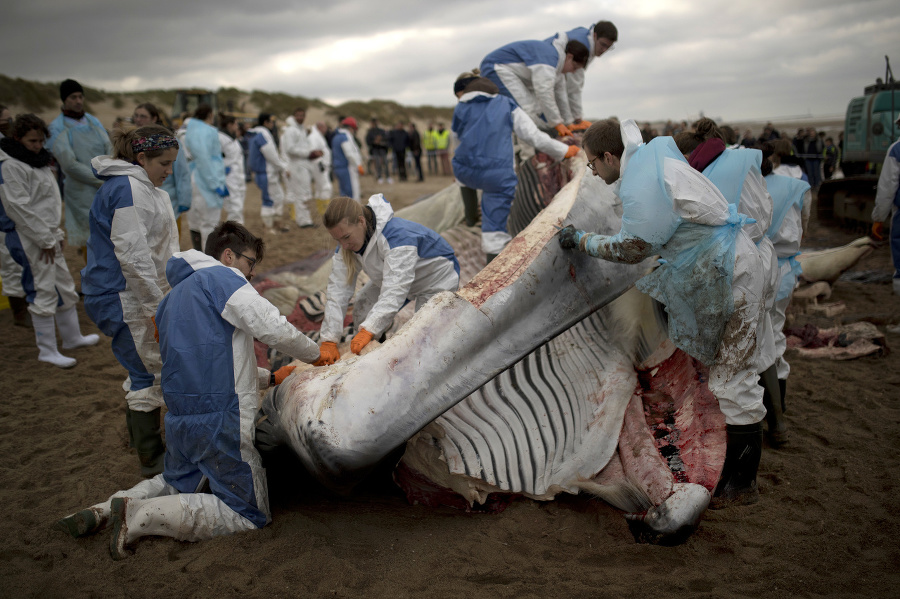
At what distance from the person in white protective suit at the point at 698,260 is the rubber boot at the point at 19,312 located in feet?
19.3

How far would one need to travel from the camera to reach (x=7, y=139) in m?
5.05

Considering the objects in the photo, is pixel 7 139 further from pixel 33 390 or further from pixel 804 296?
pixel 804 296

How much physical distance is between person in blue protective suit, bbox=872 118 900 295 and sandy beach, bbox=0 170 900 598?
2.59m

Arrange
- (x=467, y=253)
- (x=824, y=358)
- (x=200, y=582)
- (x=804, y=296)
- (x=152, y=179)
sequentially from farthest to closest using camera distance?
(x=804, y=296), (x=467, y=253), (x=824, y=358), (x=152, y=179), (x=200, y=582)

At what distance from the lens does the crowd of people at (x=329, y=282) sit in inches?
110

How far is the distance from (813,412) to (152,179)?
4517 millimetres

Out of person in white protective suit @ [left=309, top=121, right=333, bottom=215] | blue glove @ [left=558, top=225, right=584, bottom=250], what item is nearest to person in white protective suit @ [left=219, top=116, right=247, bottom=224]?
person in white protective suit @ [left=309, top=121, right=333, bottom=215]

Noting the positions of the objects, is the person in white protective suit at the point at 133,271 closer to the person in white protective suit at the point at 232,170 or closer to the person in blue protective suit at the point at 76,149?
the person in blue protective suit at the point at 76,149

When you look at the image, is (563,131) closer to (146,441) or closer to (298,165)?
(146,441)

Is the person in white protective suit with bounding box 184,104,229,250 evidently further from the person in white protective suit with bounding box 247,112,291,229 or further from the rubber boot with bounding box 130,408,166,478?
the rubber boot with bounding box 130,408,166,478

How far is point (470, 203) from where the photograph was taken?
618 centimetres

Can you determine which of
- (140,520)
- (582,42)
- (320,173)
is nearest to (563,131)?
(582,42)

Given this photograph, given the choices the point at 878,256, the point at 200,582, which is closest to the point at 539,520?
the point at 200,582

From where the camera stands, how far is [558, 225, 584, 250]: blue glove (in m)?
3.16
